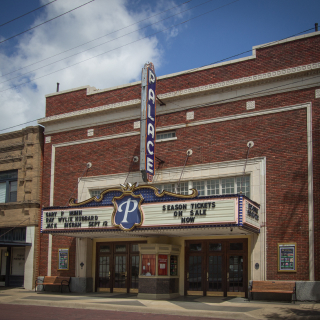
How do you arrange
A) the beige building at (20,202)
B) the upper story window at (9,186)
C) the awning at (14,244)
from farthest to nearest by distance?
the upper story window at (9,186) → the beige building at (20,202) → the awning at (14,244)

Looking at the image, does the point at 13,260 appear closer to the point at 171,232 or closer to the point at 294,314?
the point at 171,232

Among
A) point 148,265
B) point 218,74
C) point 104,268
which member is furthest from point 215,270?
point 218,74

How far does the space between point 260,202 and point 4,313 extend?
10.7 metres

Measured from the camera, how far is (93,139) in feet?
77.9

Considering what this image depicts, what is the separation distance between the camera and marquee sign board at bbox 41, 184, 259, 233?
16609mm

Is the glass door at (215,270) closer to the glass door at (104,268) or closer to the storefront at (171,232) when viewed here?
the storefront at (171,232)

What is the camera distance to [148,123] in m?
20.3

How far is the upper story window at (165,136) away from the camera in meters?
21.6

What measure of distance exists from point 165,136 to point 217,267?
6693 millimetres

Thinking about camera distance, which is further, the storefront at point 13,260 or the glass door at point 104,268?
the storefront at point 13,260

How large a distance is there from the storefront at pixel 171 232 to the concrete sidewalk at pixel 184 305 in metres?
0.88

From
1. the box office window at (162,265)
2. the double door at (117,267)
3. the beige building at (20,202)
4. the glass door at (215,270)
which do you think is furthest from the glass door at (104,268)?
the glass door at (215,270)

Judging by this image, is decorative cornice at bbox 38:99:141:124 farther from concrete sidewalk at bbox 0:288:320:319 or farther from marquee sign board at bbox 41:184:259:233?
concrete sidewalk at bbox 0:288:320:319

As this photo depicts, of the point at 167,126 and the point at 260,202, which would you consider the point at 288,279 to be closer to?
the point at 260,202
